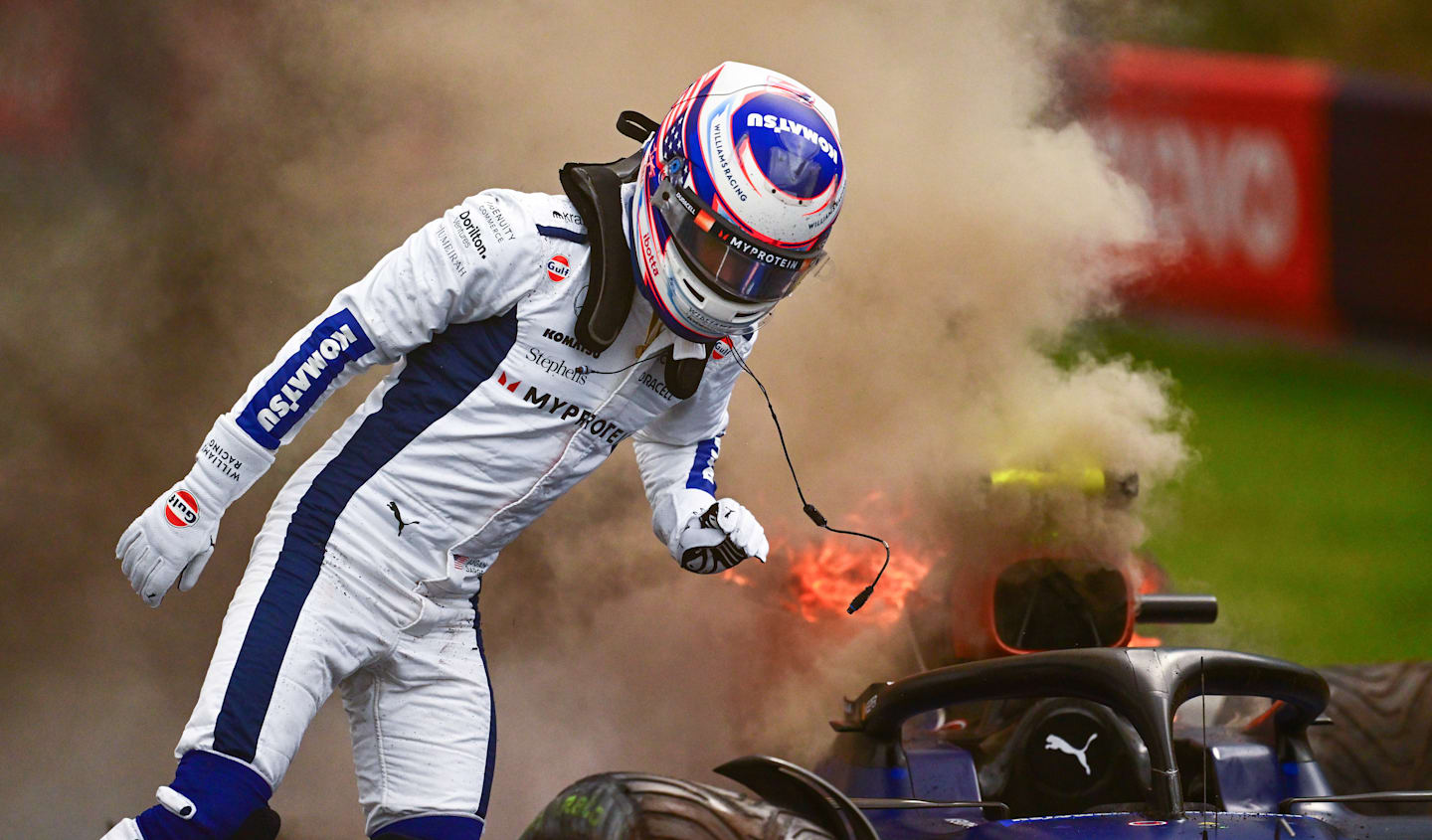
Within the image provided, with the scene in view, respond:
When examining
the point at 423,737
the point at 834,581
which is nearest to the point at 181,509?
the point at 423,737

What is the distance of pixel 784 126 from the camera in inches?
94.4

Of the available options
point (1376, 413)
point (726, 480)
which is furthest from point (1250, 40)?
point (726, 480)

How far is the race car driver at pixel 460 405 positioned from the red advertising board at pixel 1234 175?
680 cm

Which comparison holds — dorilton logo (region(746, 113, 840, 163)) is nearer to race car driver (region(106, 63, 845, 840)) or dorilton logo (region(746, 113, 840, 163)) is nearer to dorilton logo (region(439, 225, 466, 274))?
race car driver (region(106, 63, 845, 840))

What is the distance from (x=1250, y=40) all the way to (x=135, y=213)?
24.4 ft

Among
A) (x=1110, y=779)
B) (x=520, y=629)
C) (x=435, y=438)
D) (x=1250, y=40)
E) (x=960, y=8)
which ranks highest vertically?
(x=1250, y=40)

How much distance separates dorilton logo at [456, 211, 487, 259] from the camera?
7.75ft

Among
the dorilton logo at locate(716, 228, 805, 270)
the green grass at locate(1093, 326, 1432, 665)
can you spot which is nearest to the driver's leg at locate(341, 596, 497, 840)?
the dorilton logo at locate(716, 228, 805, 270)

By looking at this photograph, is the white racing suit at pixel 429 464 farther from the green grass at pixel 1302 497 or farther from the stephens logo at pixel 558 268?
the green grass at pixel 1302 497

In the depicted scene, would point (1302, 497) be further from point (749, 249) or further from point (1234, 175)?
point (749, 249)

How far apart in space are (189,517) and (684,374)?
99 centimetres

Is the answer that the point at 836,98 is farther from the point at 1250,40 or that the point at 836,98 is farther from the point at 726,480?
the point at 1250,40

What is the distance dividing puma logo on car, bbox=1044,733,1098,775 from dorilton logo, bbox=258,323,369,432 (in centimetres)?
231

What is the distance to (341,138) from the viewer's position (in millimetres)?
5668
